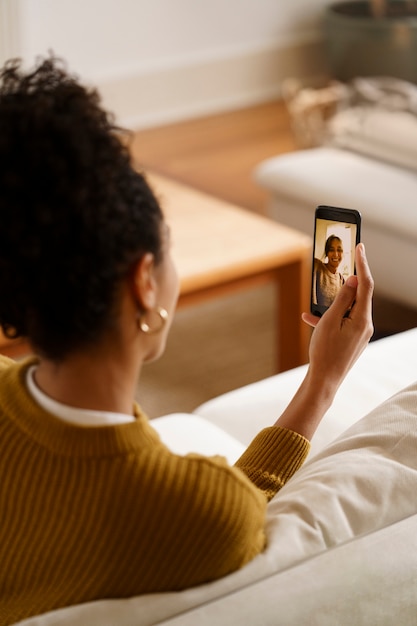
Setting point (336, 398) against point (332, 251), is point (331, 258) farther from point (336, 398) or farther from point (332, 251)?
point (336, 398)

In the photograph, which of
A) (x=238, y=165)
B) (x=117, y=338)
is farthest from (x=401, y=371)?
(x=238, y=165)

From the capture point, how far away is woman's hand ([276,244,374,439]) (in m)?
1.12

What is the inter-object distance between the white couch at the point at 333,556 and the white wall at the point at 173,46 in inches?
130

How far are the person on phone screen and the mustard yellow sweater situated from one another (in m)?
0.42

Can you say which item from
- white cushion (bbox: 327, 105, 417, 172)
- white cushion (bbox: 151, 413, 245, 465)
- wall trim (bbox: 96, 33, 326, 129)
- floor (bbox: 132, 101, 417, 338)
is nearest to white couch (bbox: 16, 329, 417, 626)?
white cushion (bbox: 151, 413, 245, 465)

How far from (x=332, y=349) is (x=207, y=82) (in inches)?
152

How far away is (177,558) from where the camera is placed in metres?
0.85

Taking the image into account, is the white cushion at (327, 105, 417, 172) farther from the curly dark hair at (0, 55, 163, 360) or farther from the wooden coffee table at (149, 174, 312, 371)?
Answer: the curly dark hair at (0, 55, 163, 360)

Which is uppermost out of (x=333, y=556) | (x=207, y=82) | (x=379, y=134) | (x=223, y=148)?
(x=333, y=556)

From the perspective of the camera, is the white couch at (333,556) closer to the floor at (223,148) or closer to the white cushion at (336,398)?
the white cushion at (336,398)

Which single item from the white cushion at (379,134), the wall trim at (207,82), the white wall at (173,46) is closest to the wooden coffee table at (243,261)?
the white cushion at (379,134)

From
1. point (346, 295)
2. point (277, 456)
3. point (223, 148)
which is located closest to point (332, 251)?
point (346, 295)

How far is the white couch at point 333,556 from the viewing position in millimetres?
834

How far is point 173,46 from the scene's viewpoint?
469cm
